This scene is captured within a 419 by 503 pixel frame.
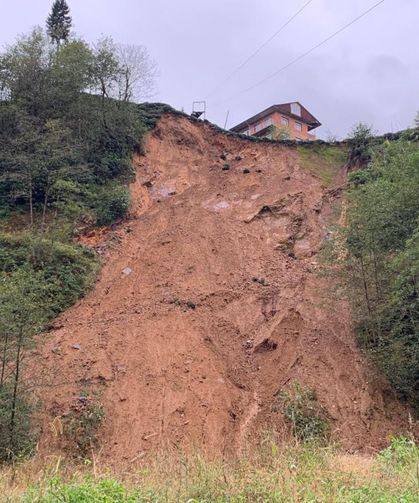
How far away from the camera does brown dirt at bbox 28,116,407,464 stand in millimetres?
9836

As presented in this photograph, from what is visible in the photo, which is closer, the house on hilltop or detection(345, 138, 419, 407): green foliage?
detection(345, 138, 419, 407): green foliage

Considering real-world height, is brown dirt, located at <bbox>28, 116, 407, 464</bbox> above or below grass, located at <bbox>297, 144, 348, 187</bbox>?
below

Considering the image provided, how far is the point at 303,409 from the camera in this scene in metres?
9.87

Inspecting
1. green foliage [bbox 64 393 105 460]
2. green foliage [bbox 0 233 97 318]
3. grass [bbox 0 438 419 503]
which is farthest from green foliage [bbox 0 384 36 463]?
green foliage [bbox 0 233 97 318]

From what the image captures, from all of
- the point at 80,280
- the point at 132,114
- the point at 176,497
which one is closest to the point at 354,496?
the point at 176,497

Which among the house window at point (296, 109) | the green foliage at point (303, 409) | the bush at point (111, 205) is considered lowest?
the green foliage at point (303, 409)

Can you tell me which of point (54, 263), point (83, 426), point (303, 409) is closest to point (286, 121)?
point (54, 263)

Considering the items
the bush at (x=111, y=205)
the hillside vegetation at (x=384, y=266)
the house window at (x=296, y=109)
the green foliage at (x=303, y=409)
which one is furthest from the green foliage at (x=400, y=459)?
the house window at (x=296, y=109)

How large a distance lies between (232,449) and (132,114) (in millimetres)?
14481

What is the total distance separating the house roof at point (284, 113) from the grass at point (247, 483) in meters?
31.0

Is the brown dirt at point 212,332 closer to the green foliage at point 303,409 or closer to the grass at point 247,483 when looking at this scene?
the green foliage at point 303,409

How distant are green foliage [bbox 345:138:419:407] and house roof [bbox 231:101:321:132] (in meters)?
23.3

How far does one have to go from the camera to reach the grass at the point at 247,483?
397 centimetres

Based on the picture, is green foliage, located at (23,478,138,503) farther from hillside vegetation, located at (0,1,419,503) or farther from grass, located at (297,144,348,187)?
grass, located at (297,144,348,187)
